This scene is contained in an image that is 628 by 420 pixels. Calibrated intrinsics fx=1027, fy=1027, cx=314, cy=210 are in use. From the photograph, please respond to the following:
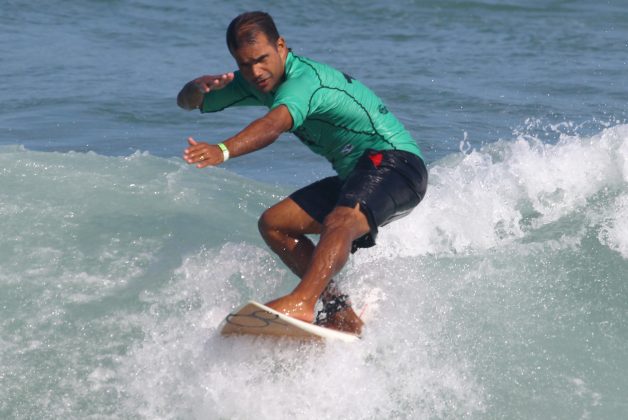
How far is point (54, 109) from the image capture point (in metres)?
12.7

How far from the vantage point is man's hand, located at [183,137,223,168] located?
185 inches

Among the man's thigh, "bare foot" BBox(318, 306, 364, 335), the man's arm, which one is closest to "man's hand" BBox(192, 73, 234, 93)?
the man's arm

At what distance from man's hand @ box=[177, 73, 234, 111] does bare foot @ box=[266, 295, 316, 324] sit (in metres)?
1.31

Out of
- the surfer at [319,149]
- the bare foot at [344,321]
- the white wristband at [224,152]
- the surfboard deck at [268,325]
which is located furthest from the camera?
the bare foot at [344,321]

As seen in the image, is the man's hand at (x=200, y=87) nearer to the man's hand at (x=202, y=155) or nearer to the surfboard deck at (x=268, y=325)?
the man's hand at (x=202, y=155)

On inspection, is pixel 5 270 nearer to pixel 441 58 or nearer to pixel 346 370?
pixel 346 370

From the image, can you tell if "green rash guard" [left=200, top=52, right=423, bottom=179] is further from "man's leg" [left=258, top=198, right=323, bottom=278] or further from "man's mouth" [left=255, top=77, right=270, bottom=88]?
"man's leg" [left=258, top=198, right=323, bottom=278]

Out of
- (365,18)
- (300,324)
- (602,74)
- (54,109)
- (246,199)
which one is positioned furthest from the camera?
(365,18)

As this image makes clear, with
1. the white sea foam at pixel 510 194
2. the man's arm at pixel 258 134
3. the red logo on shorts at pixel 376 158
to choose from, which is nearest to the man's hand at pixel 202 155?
the man's arm at pixel 258 134

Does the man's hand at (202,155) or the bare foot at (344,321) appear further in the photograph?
the bare foot at (344,321)

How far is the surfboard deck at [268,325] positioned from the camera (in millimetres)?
4996

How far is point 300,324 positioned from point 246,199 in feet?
12.2

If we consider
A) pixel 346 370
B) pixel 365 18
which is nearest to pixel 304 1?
pixel 365 18

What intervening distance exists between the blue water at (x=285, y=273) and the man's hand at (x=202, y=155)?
1.15m
